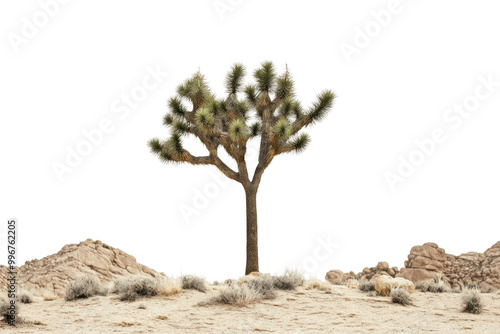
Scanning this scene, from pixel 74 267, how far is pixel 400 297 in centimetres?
1462

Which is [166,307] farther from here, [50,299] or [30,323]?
[50,299]

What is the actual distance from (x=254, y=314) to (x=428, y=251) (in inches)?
638

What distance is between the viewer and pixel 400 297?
Answer: 1248cm

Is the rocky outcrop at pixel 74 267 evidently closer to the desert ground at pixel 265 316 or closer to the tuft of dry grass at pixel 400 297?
the desert ground at pixel 265 316

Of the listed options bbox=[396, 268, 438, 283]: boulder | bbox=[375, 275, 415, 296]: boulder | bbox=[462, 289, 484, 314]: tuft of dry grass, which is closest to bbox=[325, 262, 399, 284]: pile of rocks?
bbox=[396, 268, 438, 283]: boulder

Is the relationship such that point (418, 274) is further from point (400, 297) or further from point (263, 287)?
point (263, 287)

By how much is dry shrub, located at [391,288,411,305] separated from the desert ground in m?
0.20

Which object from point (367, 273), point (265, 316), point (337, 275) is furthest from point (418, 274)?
point (265, 316)

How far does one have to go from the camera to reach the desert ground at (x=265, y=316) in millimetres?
→ 9898

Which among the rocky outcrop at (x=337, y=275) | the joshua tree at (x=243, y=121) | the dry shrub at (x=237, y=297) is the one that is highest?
the joshua tree at (x=243, y=121)

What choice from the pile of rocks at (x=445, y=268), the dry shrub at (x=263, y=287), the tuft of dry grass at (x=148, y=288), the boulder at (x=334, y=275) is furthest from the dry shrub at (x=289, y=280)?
the boulder at (x=334, y=275)

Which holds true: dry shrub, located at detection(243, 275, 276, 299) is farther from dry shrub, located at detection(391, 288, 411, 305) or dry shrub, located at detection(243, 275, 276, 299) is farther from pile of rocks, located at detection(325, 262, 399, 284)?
pile of rocks, located at detection(325, 262, 399, 284)

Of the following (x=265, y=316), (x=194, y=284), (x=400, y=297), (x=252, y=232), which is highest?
(x=252, y=232)

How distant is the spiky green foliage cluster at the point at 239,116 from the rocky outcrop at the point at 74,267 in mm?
6731
